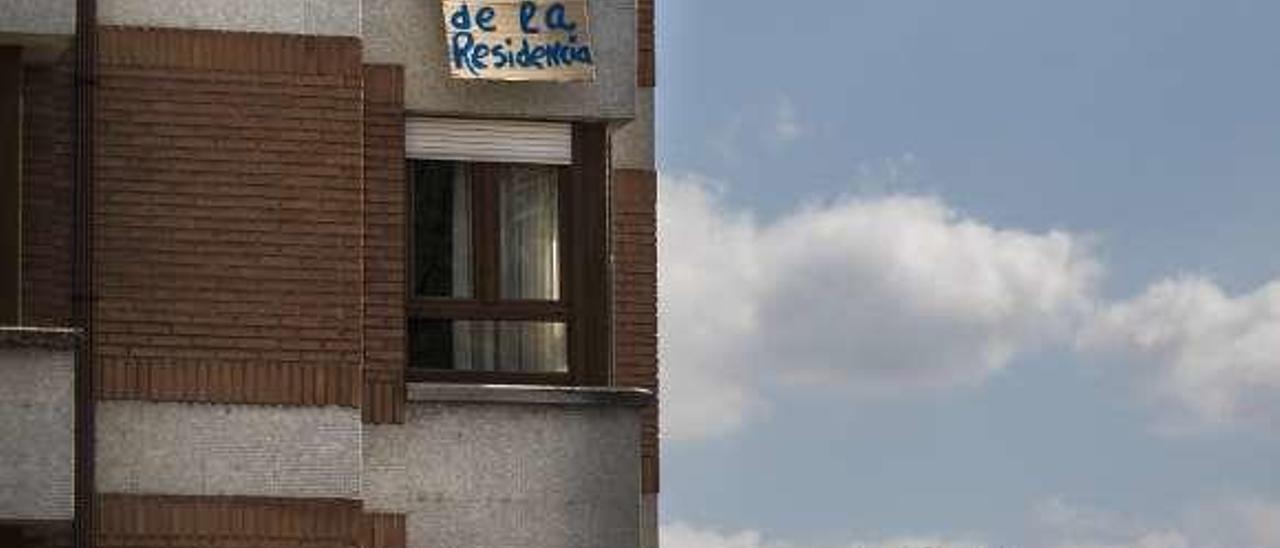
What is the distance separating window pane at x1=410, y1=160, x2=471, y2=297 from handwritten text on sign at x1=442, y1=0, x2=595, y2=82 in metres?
0.82

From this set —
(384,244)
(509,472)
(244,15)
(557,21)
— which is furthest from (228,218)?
(557,21)

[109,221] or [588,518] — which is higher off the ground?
[109,221]

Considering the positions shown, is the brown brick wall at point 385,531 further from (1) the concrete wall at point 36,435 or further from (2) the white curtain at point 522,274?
→ (1) the concrete wall at point 36,435

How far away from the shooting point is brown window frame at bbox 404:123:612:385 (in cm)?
2855

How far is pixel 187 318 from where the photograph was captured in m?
27.2

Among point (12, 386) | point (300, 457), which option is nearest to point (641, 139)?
point (300, 457)

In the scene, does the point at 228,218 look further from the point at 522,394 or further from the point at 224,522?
the point at 522,394

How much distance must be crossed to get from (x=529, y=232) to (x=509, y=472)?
1.89 m

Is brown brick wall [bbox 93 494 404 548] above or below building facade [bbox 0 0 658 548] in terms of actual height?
below

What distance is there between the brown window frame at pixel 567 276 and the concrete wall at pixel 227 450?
4.42ft

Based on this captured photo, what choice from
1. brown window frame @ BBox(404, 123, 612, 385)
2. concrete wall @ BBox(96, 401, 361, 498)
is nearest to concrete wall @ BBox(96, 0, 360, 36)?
brown window frame @ BBox(404, 123, 612, 385)

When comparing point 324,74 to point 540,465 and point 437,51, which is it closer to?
point 437,51

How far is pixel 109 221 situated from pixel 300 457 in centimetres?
208

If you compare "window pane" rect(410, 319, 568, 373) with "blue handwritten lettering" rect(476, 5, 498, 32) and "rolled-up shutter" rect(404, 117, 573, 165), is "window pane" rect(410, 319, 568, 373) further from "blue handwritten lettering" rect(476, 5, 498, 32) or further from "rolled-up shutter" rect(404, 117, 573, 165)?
"blue handwritten lettering" rect(476, 5, 498, 32)
